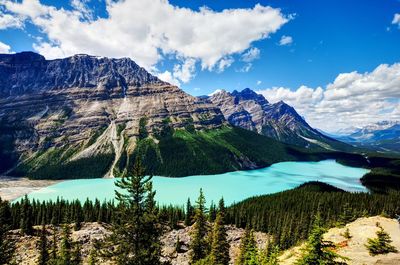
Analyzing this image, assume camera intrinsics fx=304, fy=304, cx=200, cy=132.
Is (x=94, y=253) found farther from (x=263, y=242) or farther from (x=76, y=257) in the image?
(x=263, y=242)

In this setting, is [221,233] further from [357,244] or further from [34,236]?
[34,236]

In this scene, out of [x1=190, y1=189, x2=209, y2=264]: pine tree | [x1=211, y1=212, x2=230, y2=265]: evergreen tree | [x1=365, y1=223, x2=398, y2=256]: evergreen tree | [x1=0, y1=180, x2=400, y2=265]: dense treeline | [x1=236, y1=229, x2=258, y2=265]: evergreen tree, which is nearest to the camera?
[x1=0, y1=180, x2=400, y2=265]: dense treeline

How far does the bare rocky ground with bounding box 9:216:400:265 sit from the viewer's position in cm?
3459

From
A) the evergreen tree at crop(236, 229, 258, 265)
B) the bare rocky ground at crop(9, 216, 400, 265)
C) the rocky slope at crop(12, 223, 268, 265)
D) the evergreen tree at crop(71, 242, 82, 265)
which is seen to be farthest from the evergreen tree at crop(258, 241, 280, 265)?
the evergreen tree at crop(71, 242, 82, 265)

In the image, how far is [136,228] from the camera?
84.7 ft

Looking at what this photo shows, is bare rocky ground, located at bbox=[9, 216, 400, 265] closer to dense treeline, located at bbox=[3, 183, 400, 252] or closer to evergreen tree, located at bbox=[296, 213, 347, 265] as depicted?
evergreen tree, located at bbox=[296, 213, 347, 265]

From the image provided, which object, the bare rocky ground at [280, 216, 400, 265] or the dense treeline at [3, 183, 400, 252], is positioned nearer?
the bare rocky ground at [280, 216, 400, 265]

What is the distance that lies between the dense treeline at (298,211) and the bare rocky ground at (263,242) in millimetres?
7377

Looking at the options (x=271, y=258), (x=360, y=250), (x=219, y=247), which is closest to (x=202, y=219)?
(x=219, y=247)

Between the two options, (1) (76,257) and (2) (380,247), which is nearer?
(2) (380,247)

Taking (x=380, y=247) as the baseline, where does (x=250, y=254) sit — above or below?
below

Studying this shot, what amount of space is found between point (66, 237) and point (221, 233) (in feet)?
102

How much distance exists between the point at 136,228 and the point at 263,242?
91.0 metres

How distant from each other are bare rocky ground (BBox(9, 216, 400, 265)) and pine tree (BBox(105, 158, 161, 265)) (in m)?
1.57
